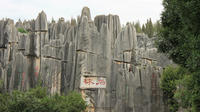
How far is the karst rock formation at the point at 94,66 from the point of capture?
1673 cm

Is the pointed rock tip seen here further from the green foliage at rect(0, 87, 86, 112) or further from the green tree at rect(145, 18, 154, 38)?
the green tree at rect(145, 18, 154, 38)

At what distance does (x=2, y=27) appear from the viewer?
23141 mm

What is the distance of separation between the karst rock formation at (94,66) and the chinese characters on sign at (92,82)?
0.28 meters

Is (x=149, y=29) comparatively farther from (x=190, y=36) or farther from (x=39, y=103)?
(x=190, y=36)

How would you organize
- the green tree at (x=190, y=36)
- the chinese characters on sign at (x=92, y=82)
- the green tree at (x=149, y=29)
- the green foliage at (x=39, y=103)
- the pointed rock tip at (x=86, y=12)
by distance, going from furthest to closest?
the green tree at (x=149, y=29)
the pointed rock tip at (x=86, y=12)
the chinese characters on sign at (x=92, y=82)
the green foliage at (x=39, y=103)
the green tree at (x=190, y=36)

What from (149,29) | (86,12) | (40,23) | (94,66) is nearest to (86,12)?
(86,12)

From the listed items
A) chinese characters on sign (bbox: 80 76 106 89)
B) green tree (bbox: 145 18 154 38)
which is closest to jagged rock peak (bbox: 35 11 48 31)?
chinese characters on sign (bbox: 80 76 106 89)

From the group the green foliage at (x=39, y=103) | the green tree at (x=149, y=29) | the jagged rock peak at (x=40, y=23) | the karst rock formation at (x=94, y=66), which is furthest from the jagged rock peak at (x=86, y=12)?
the green tree at (x=149, y=29)

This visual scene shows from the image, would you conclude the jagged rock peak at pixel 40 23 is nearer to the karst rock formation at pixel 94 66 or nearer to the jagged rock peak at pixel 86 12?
the karst rock formation at pixel 94 66

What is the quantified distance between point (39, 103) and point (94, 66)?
4907 millimetres

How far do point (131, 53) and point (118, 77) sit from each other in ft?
8.21

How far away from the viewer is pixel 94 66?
17.2m

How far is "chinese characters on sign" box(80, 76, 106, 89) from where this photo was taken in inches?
658

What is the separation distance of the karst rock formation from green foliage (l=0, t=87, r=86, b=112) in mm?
2003
